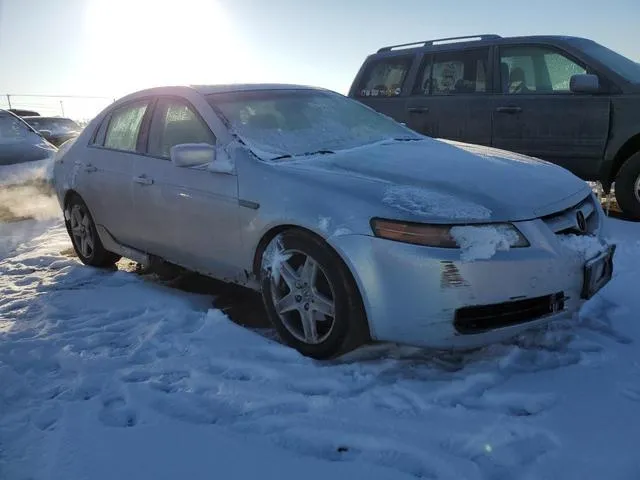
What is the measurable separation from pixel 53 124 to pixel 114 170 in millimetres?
14490

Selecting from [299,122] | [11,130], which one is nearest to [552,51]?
[299,122]

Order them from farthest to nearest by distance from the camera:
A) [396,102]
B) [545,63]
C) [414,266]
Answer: [396,102]
[545,63]
[414,266]

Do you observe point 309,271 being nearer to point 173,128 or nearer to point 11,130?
point 173,128

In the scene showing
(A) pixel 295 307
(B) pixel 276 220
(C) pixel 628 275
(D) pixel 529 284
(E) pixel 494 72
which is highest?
(E) pixel 494 72

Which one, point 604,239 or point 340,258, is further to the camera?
point 604,239

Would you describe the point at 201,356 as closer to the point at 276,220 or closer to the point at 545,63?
the point at 276,220

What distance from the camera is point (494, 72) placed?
6266mm

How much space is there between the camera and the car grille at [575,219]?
279 cm

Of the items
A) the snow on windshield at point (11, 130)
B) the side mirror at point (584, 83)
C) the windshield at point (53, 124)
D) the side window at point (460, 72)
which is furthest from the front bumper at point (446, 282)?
the windshield at point (53, 124)

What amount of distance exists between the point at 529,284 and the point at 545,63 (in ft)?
13.8

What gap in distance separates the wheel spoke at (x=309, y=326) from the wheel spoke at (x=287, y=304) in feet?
0.22

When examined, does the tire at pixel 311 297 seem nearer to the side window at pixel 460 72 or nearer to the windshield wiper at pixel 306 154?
the windshield wiper at pixel 306 154

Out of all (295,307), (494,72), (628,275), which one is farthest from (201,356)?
(494,72)

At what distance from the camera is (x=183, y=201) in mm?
3619
